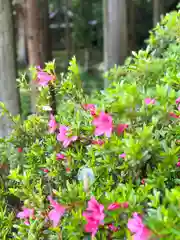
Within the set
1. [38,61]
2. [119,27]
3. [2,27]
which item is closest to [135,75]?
[2,27]

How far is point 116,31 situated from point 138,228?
4441 mm

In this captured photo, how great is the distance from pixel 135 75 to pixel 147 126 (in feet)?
2.15

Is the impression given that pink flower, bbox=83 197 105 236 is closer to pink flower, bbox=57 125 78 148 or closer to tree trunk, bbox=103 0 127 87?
pink flower, bbox=57 125 78 148

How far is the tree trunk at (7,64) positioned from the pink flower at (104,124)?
7.25 feet

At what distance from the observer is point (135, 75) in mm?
1971

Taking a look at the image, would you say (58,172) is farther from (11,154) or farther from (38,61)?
(38,61)

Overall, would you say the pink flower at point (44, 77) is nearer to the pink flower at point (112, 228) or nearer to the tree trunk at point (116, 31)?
the pink flower at point (112, 228)

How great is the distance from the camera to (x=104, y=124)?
1.39 meters

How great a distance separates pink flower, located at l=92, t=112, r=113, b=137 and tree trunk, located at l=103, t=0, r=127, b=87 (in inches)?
158

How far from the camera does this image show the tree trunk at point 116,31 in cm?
513

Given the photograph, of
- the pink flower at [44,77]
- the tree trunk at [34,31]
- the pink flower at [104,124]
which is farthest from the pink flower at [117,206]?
the tree trunk at [34,31]

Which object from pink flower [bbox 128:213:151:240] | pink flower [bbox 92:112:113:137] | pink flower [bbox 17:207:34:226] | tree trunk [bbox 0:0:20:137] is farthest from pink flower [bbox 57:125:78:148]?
tree trunk [bbox 0:0:20:137]

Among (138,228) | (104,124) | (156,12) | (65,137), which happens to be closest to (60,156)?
(65,137)

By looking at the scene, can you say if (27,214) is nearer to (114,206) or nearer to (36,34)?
(114,206)
